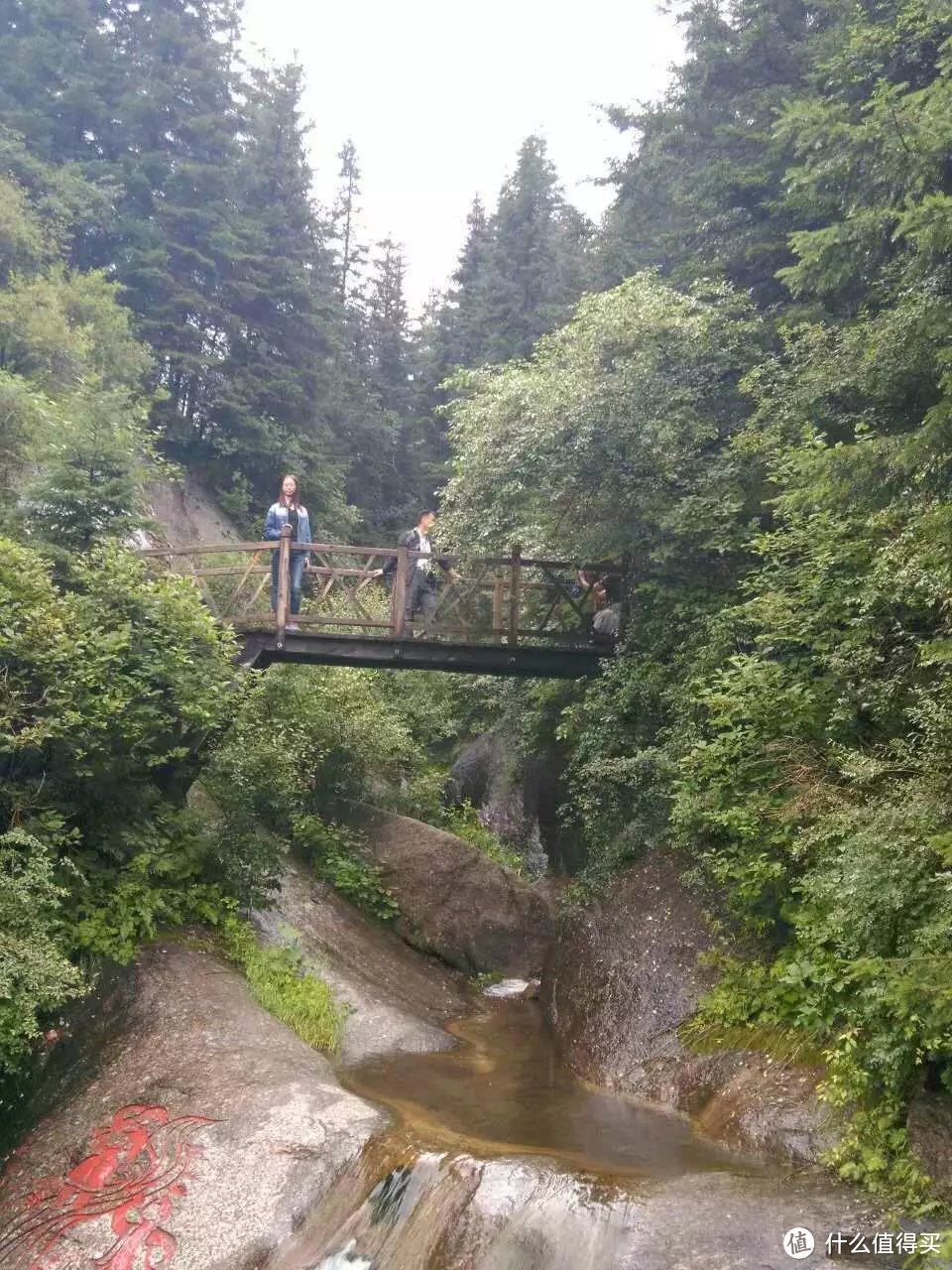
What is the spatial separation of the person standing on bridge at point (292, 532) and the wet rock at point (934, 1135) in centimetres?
1037

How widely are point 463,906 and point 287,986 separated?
200 inches

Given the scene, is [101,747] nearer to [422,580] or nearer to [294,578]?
[294,578]

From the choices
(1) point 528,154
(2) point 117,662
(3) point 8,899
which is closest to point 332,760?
(2) point 117,662

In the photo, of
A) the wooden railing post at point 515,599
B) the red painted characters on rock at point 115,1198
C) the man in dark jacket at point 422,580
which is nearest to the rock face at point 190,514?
the man in dark jacket at point 422,580

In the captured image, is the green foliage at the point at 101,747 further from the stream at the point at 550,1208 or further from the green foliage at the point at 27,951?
the stream at the point at 550,1208

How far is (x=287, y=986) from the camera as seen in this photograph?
10.7 meters

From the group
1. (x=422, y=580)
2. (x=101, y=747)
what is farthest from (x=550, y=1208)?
(x=422, y=580)

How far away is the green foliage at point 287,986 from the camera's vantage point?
1005 cm

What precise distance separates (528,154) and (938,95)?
30493mm

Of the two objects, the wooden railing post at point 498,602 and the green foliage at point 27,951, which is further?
the wooden railing post at point 498,602

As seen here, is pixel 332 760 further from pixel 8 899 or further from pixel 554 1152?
pixel 554 1152

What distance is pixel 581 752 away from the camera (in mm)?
13680

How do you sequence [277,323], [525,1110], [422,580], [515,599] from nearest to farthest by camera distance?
[525,1110] → [515,599] → [422,580] → [277,323]

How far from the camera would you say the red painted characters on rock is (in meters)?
6.25
